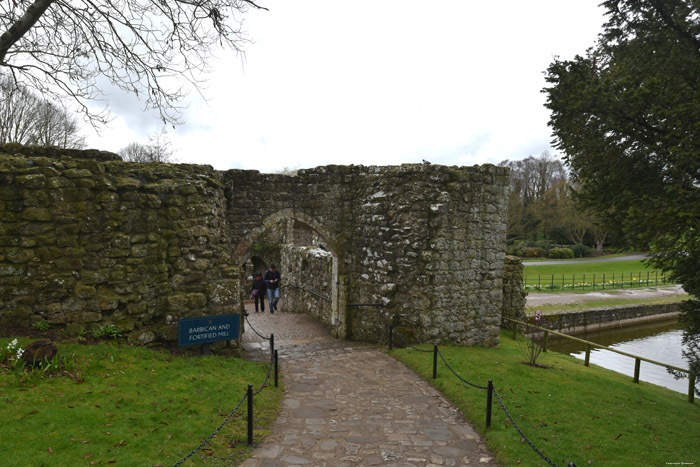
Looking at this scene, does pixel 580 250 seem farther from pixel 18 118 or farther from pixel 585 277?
pixel 18 118

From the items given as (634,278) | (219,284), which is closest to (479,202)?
(219,284)

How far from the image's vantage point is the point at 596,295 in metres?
25.5

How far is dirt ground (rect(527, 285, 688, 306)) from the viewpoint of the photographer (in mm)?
22750

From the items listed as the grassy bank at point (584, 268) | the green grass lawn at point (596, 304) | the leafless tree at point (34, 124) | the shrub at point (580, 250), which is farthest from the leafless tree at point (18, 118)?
the shrub at point (580, 250)

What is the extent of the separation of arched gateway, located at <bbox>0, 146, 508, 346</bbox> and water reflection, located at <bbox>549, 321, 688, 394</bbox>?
7762 mm

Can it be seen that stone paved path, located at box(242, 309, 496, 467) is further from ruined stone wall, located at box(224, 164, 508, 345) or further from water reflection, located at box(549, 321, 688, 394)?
water reflection, located at box(549, 321, 688, 394)

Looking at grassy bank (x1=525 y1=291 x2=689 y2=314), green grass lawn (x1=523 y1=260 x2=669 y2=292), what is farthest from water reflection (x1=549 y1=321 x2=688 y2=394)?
green grass lawn (x1=523 y1=260 x2=669 y2=292)

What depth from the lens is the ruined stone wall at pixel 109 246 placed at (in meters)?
6.43

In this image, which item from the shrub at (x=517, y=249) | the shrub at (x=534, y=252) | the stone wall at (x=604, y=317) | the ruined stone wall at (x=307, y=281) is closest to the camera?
the ruined stone wall at (x=307, y=281)

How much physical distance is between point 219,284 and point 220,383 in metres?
2.24

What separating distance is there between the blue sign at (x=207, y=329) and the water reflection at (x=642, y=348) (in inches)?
522

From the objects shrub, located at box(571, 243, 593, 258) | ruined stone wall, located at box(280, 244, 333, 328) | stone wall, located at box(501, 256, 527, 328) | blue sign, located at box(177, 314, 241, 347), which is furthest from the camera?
shrub, located at box(571, 243, 593, 258)

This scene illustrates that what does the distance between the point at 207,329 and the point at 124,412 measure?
283 centimetres

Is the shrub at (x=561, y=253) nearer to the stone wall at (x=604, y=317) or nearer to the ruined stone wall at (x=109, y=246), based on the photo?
the stone wall at (x=604, y=317)
